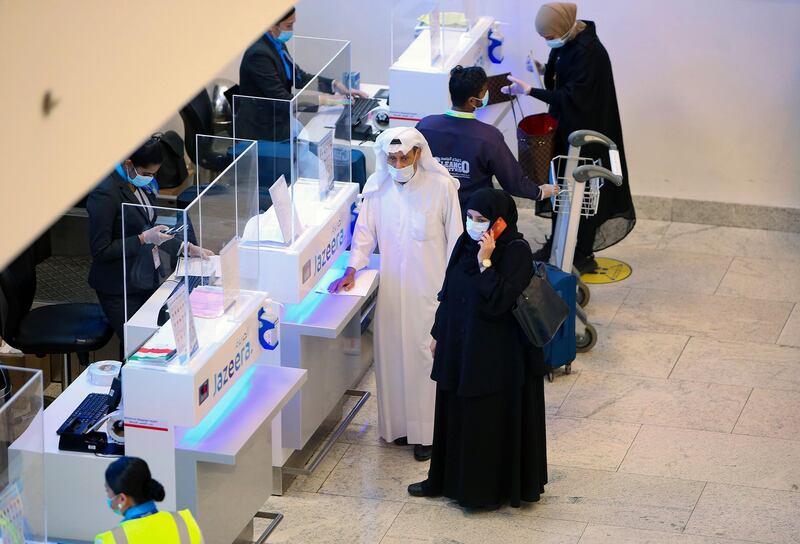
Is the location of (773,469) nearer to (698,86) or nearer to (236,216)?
(236,216)

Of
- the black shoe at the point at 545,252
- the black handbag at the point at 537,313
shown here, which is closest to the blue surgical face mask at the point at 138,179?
the black handbag at the point at 537,313

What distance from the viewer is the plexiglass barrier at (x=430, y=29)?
24.0ft

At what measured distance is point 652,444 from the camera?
6.18m

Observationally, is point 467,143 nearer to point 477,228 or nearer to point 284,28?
point 477,228

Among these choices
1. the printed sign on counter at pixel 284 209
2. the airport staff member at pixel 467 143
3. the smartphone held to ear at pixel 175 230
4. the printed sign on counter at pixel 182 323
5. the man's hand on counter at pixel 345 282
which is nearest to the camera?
the printed sign on counter at pixel 182 323

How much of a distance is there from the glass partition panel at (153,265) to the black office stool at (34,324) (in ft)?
1.83

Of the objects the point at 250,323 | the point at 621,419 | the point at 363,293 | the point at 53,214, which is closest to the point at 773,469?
the point at 621,419

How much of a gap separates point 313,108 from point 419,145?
52 centimetres

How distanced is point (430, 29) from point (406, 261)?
184cm

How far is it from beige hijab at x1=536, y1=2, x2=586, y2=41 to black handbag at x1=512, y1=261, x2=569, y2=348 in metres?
2.81

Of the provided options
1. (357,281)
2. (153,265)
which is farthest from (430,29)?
(153,265)

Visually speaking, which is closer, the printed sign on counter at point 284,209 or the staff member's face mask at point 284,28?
the printed sign on counter at point 284,209

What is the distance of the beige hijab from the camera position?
295 inches

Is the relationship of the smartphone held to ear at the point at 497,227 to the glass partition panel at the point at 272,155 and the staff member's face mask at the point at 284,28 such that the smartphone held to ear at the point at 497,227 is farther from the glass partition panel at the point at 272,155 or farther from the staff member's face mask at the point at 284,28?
the staff member's face mask at the point at 284,28
